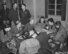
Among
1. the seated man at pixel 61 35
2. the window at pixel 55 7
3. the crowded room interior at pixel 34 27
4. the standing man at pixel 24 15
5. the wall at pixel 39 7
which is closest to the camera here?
the crowded room interior at pixel 34 27

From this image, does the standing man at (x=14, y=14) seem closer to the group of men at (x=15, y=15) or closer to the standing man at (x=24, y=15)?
the group of men at (x=15, y=15)

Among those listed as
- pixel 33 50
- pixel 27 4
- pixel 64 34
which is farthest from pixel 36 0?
pixel 33 50

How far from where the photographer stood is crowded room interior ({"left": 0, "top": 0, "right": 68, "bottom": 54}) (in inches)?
130

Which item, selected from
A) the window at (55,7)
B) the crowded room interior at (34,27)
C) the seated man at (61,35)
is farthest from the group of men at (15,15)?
the seated man at (61,35)

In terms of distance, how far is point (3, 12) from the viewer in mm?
4574

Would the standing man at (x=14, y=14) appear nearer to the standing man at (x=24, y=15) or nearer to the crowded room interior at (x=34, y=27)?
the crowded room interior at (x=34, y=27)

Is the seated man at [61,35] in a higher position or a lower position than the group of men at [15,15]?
lower

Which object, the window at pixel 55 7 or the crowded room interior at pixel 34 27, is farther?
the window at pixel 55 7

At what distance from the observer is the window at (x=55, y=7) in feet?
15.7

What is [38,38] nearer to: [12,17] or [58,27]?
[58,27]

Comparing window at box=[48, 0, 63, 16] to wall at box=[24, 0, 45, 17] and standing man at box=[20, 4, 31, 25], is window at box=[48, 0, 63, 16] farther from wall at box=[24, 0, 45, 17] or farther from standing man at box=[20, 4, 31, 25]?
standing man at box=[20, 4, 31, 25]

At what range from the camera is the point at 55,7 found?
192 inches

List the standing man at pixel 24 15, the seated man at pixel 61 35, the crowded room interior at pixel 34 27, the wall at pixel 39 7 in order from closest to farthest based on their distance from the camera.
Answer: the crowded room interior at pixel 34 27
the seated man at pixel 61 35
the standing man at pixel 24 15
the wall at pixel 39 7

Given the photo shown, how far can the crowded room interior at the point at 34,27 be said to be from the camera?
329 centimetres
